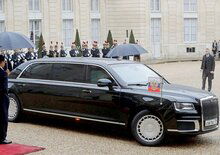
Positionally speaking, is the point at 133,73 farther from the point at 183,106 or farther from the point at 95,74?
the point at 183,106

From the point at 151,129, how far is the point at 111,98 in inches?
43.1

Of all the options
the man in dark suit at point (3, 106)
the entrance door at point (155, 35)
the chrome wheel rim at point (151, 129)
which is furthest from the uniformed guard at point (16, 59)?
the entrance door at point (155, 35)

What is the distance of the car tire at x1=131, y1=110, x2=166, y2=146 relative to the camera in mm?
10883

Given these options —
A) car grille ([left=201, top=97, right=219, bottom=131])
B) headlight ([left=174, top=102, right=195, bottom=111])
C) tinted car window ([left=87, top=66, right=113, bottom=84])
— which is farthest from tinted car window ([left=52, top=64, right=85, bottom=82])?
car grille ([left=201, top=97, right=219, bottom=131])

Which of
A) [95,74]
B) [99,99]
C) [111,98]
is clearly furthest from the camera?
[95,74]

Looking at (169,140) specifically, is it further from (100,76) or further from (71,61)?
(71,61)

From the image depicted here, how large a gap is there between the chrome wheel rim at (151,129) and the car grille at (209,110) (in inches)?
32.8

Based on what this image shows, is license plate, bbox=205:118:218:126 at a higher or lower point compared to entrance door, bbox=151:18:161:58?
lower

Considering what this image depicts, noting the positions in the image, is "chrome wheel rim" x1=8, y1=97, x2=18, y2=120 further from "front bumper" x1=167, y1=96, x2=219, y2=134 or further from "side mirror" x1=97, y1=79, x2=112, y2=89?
"front bumper" x1=167, y1=96, x2=219, y2=134

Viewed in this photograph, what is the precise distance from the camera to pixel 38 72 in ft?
42.5

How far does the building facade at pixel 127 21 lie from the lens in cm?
3650

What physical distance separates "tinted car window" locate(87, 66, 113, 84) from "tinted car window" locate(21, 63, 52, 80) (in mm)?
1152

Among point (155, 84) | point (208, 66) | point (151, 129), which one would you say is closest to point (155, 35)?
point (208, 66)

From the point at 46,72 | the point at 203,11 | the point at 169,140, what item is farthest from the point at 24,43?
the point at 203,11
